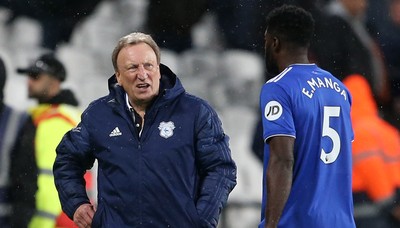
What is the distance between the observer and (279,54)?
4180 mm

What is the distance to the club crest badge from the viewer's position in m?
3.92

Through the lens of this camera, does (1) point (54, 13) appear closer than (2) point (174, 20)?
Yes

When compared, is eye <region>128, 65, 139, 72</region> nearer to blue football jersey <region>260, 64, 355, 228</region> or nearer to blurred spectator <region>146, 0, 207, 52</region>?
blue football jersey <region>260, 64, 355, 228</region>

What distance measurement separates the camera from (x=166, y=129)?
3.93 meters

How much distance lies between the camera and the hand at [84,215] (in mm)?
4016

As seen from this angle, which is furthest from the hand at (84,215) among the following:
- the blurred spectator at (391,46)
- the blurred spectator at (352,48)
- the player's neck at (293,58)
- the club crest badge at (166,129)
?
the blurred spectator at (391,46)

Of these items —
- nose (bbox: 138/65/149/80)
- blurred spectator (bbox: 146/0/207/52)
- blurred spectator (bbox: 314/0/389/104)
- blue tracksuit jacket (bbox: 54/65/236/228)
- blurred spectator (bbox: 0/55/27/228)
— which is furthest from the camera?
blurred spectator (bbox: 314/0/389/104)

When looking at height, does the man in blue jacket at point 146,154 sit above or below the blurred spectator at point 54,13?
below

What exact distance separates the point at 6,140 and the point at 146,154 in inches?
96.7

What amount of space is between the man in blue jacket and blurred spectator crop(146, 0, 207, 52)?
225cm

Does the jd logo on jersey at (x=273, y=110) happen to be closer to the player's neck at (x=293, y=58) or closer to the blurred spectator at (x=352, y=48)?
the player's neck at (x=293, y=58)

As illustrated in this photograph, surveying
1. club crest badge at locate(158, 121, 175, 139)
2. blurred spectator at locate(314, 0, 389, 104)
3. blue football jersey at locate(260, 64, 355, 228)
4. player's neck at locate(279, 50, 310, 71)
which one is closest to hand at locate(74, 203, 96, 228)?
club crest badge at locate(158, 121, 175, 139)

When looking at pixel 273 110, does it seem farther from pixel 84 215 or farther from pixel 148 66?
pixel 84 215

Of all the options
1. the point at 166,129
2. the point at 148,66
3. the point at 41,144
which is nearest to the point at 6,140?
the point at 41,144
